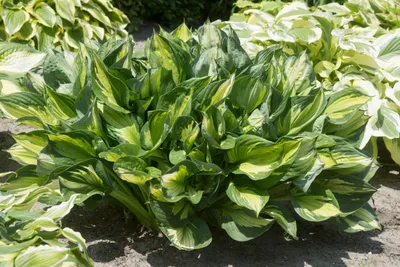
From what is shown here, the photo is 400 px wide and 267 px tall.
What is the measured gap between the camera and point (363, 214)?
3.00 metres

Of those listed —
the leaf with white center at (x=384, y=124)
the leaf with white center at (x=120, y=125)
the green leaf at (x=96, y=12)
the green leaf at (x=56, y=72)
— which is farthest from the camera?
the green leaf at (x=96, y=12)

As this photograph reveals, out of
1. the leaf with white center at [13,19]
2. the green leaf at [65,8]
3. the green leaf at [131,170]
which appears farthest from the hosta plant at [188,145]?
the green leaf at [65,8]

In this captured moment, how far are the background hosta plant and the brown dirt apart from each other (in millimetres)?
1512

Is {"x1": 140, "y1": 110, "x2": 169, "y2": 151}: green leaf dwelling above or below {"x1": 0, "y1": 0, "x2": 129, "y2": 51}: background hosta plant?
above

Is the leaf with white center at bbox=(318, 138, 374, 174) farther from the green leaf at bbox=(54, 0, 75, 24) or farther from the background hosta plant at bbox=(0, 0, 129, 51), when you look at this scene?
the green leaf at bbox=(54, 0, 75, 24)

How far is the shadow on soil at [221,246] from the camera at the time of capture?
9.39 ft

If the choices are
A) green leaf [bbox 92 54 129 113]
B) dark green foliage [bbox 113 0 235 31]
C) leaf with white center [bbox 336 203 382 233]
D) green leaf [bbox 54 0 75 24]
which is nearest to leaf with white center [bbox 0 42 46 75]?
green leaf [bbox 92 54 129 113]

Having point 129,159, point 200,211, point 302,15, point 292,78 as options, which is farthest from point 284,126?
point 302,15

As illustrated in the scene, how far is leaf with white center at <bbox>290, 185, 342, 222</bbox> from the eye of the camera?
2.74 m

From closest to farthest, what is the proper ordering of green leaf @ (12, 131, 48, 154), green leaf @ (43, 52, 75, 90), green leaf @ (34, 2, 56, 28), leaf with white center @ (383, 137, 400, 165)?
green leaf @ (12, 131, 48, 154) < green leaf @ (43, 52, 75, 90) < leaf with white center @ (383, 137, 400, 165) < green leaf @ (34, 2, 56, 28)

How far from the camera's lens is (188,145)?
2.64 metres

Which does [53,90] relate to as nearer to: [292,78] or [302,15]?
[292,78]

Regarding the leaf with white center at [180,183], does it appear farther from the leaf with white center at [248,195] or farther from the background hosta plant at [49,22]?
the background hosta plant at [49,22]

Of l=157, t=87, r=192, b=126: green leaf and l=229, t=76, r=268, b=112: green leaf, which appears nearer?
l=157, t=87, r=192, b=126: green leaf
